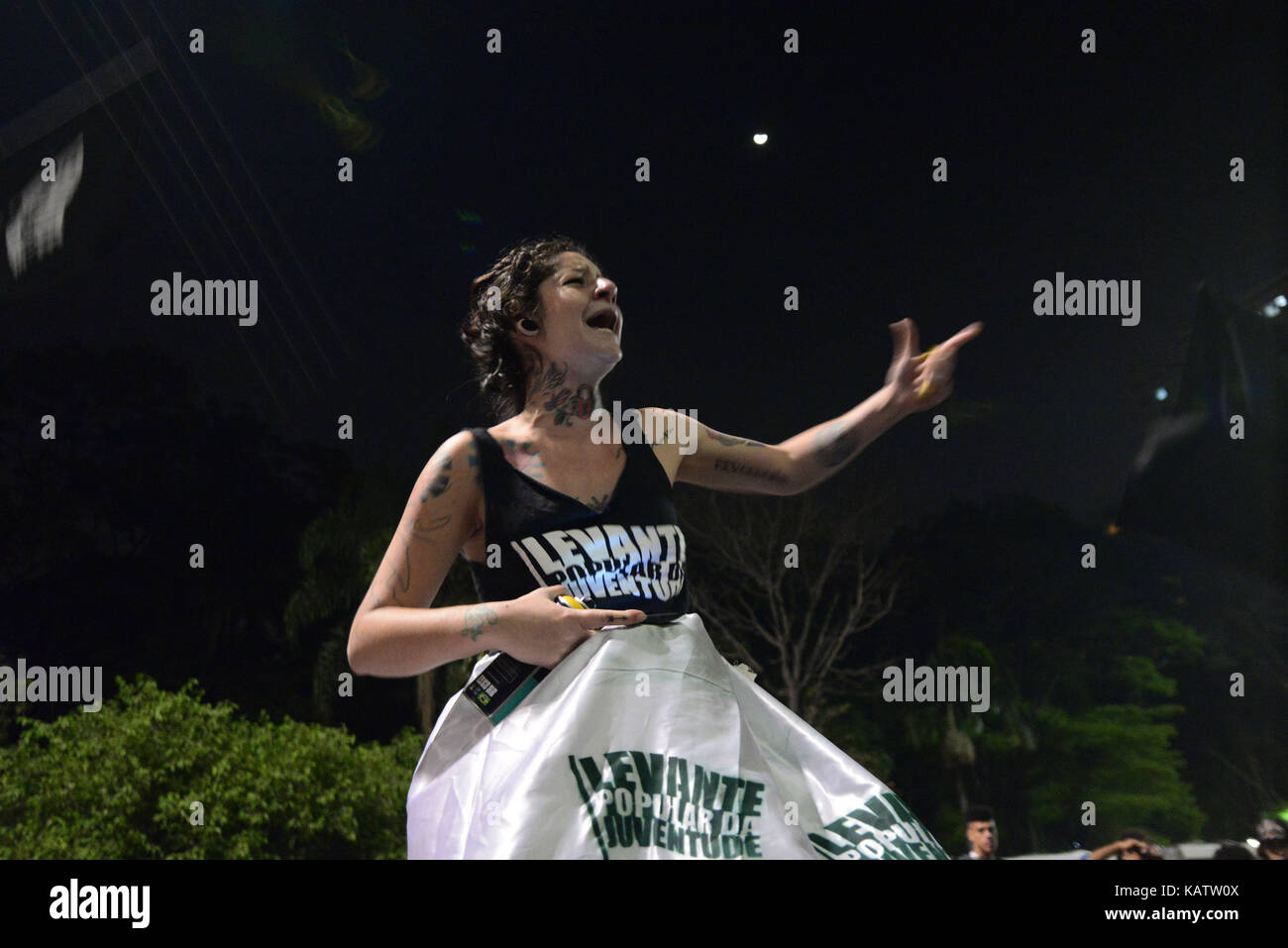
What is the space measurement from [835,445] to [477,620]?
0.89 metres

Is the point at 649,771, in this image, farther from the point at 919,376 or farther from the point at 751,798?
the point at 919,376

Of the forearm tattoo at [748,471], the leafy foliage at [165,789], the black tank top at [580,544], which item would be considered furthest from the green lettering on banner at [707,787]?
the leafy foliage at [165,789]

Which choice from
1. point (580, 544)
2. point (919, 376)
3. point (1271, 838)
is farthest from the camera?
point (1271, 838)

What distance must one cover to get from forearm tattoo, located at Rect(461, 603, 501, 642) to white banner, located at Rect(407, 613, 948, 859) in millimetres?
85

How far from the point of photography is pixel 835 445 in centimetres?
228

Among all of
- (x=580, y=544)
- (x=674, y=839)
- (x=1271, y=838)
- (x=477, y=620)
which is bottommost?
(x=1271, y=838)

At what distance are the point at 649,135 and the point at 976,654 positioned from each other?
12.8ft

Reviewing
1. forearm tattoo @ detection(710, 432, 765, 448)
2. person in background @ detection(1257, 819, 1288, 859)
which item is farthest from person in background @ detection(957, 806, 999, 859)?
forearm tattoo @ detection(710, 432, 765, 448)

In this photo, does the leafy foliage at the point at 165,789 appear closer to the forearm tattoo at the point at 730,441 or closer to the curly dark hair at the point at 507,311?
the curly dark hair at the point at 507,311

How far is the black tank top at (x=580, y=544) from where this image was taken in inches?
72.9

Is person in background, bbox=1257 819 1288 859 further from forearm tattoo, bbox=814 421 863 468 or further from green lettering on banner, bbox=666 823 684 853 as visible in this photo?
green lettering on banner, bbox=666 823 684 853

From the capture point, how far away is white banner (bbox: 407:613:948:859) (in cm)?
158

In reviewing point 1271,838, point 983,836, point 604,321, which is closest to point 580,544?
point 604,321

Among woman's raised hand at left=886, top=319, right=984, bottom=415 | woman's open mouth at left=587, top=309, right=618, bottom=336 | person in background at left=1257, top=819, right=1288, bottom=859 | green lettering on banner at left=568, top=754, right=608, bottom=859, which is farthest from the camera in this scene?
person in background at left=1257, top=819, right=1288, bottom=859
